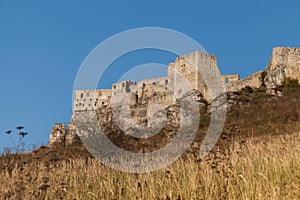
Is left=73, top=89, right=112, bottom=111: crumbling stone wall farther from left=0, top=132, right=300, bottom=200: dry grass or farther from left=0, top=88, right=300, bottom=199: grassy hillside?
left=0, top=132, right=300, bottom=200: dry grass

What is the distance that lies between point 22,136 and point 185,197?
8.25m

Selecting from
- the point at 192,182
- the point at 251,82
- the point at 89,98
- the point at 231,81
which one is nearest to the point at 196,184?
the point at 192,182

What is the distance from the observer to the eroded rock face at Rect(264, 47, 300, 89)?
3922 cm

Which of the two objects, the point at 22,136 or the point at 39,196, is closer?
the point at 39,196

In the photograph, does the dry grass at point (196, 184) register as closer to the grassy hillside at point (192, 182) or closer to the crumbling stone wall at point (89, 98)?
the grassy hillside at point (192, 182)

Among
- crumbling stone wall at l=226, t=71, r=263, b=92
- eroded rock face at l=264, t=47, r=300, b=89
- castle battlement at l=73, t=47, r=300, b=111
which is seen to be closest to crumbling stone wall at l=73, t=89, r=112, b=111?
castle battlement at l=73, t=47, r=300, b=111

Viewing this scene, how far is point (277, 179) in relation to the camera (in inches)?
217

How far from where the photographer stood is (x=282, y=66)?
40.2 meters

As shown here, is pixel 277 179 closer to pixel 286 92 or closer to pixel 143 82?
pixel 286 92

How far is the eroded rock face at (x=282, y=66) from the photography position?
39219 mm

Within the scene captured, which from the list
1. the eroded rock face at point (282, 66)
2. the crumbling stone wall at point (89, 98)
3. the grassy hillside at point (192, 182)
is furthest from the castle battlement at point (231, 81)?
the crumbling stone wall at point (89, 98)

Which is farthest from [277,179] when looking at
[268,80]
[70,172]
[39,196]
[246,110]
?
[268,80]

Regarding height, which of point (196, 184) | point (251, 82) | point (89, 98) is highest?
point (89, 98)

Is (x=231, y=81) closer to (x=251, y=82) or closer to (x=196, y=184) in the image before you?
(x=251, y=82)
